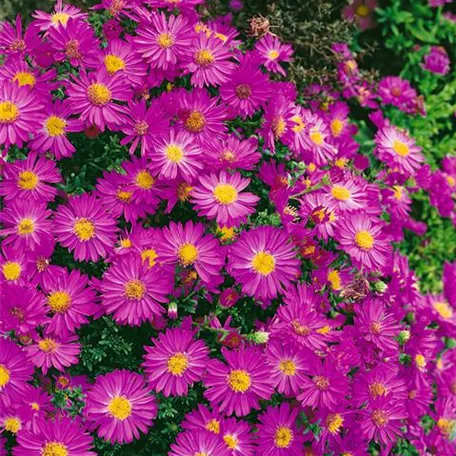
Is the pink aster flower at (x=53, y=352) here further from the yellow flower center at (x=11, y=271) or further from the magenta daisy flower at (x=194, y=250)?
the magenta daisy flower at (x=194, y=250)

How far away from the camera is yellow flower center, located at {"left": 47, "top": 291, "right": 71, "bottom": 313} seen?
5.04ft

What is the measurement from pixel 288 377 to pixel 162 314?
13.3 inches

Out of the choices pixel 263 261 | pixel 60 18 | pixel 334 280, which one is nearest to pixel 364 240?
pixel 334 280

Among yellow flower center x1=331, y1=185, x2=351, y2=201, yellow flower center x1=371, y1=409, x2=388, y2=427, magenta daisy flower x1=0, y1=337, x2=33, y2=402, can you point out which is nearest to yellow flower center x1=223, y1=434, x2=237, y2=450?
yellow flower center x1=371, y1=409, x2=388, y2=427

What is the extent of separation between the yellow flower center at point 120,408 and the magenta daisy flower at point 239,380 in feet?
0.58

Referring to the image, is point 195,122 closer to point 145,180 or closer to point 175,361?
point 145,180

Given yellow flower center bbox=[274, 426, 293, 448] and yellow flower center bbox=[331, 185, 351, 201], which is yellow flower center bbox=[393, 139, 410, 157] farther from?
yellow flower center bbox=[274, 426, 293, 448]

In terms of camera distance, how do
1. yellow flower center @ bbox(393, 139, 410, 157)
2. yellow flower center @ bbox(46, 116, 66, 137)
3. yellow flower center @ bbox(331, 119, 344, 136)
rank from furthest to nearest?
yellow flower center @ bbox(331, 119, 344, 136), yellow flower center @ bbox(393, 139, 410, 157), yellow flower center @ bbox(46, 116, 66, 137)

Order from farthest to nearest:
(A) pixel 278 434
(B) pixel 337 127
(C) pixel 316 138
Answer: (B) pixel 337 127, (C) pixel 316 138, (A) pixel 278 434

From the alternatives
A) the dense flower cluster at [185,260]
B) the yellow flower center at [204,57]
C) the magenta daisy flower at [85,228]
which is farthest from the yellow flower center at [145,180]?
the yellow flower center at [204,57]

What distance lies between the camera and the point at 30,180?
5.42 ft

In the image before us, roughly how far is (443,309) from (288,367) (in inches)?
36.8

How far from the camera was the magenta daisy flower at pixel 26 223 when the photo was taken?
5.25 ft

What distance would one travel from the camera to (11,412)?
152cm
